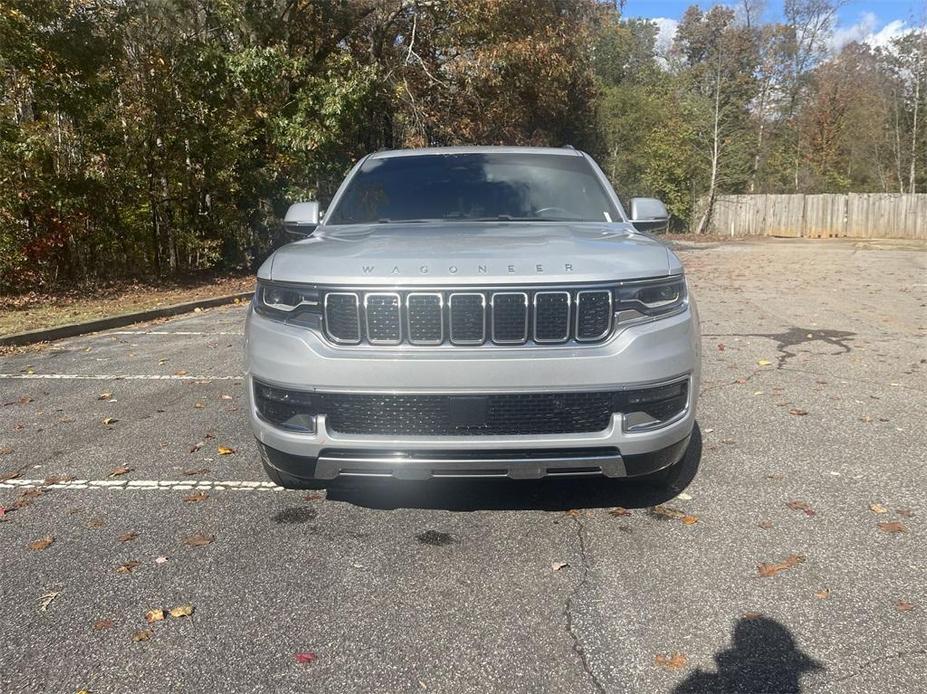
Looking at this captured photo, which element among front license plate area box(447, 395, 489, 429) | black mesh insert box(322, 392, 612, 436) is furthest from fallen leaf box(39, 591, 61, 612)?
front license plate area box(447, 395, 489, 429)

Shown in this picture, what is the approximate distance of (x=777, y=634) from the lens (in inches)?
105

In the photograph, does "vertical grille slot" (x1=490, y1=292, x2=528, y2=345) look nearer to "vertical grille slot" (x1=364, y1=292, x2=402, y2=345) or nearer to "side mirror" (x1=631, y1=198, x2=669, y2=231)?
"vertical grille slot" (x1=364, y1=292, x2=402, y2=345)

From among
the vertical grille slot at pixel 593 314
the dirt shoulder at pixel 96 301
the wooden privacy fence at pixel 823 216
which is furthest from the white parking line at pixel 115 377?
the wooden privacy fence at pixel 823 216

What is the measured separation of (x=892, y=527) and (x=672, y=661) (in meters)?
1.63

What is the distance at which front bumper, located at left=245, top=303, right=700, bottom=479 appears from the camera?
308 centimetres

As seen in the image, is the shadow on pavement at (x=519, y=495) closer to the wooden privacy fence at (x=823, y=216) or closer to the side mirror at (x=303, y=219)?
the side mirror at (x=303, y=219)

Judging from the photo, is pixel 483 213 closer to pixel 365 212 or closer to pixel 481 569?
pixel 365 212

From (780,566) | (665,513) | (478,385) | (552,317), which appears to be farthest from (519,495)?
(780,566)

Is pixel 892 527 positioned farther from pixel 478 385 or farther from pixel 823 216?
pixel 823 216

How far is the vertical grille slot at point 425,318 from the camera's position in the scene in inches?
123

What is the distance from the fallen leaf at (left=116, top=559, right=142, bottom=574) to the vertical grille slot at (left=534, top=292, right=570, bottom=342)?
1.96 m

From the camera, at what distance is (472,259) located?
3193 mm

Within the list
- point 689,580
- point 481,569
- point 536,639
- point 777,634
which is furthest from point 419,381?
point 777,634

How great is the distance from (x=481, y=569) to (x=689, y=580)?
Answer: 84cm
